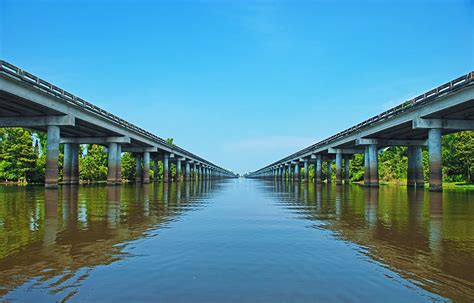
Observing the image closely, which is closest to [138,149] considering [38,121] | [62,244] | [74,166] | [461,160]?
[74,166]

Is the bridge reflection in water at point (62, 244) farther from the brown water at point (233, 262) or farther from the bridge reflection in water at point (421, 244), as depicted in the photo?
the bridge reflection in water at point (421, 244)

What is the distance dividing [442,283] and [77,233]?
9.86 metres

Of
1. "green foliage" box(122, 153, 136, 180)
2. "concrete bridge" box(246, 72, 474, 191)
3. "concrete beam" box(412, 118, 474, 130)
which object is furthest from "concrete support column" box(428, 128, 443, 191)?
"green foliage" box(122, 153, 136, 180)

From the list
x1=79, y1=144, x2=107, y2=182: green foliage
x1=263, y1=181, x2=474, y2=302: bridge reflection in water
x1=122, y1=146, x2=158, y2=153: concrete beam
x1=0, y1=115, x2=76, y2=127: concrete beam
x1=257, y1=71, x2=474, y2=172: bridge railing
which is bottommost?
x1=263, y1=181, x2=474, y2=302: bridge reflection in water

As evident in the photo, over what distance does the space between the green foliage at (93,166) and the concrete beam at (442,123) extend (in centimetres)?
6491

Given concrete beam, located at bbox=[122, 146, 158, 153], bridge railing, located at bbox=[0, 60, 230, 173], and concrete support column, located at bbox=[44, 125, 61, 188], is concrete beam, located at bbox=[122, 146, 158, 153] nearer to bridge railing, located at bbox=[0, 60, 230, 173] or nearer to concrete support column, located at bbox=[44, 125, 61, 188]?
bridge railing, located at bbox=[0, 60, 230, 173]

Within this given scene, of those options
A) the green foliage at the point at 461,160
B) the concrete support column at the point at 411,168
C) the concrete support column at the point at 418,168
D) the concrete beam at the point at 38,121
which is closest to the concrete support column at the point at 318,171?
the green foliage at the point at 461,160

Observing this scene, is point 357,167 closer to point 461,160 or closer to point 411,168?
point 461,160

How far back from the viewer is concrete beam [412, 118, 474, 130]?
39094 millimetres

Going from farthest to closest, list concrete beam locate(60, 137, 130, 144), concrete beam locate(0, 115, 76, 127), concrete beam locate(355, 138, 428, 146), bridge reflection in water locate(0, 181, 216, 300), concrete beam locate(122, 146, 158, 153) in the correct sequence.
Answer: concrete beam locate(122, 146, 158, 153) → concrete beam locate(60, 137, 130, 144) → concrete beam locate(355, 138, 428, 146) → concrete beam locate(0, 115, 76, 127) → bridge reflection in water locate(0, 181, 216, 300)

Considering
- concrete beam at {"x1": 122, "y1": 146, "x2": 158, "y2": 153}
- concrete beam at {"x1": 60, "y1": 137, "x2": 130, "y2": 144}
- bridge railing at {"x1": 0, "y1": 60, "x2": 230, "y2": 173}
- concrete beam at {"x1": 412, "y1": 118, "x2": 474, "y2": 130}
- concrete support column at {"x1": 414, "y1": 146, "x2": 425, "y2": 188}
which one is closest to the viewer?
bridge railing at {"x1": 0, "y1": 60, "x2": 230, "y2": 173}

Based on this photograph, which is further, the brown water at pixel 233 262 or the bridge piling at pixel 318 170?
the bridge piling at pixel 318 170

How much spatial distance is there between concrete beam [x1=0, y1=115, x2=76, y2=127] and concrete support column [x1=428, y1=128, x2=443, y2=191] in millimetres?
42468

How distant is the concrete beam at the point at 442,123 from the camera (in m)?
39.1
